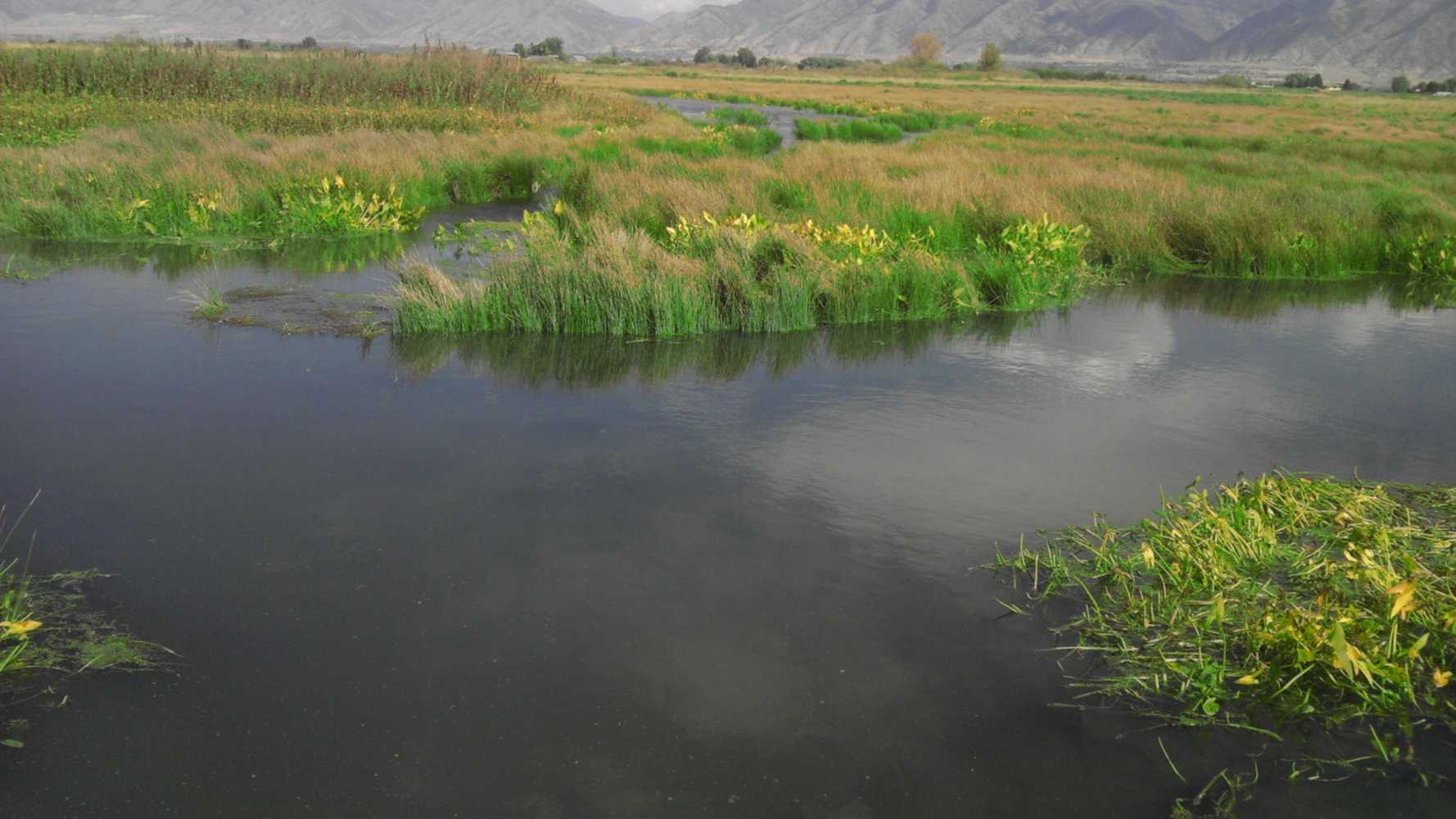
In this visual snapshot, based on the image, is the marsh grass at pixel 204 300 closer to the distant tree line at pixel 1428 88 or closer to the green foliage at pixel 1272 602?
the green foliage at pixel 1272 602

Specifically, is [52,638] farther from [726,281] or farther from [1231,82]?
[1231,82]

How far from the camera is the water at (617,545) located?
145 inches

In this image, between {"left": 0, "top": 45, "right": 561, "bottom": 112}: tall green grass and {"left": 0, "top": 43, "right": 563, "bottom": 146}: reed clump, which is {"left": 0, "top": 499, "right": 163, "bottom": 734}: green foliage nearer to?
{"left": 0, "top": 43, "right": 563, "bottom": 146}: reed clump

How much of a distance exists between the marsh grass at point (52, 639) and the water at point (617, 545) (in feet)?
0.39

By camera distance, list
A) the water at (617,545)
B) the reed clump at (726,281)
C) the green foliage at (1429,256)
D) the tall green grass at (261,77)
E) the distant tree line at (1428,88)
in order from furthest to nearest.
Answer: the distant tree line at (1428,88) < the tall green grass at (261,77) < the green foliage at (1429,256) < the reed clump at (726,281) < the water at (617,545)

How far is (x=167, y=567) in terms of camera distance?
4.99 meters

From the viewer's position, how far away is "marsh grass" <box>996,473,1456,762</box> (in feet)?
13.4

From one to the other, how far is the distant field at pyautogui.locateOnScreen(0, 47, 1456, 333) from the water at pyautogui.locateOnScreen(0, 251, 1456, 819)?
0.90m

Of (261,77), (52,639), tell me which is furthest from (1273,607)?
(261,77)

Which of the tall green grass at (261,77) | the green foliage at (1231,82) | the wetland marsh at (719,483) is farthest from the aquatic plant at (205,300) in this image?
the green foliage at (1231,82)

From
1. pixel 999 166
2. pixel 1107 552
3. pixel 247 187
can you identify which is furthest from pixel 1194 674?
pixel 999 166

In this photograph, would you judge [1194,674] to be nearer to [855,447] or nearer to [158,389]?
[855,447]

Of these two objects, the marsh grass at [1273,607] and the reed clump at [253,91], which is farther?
the reed clump at [253,91]

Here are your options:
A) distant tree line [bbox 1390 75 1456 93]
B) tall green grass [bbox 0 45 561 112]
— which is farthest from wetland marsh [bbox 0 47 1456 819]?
distant tree line [bbox 1390 75 1456 93]
